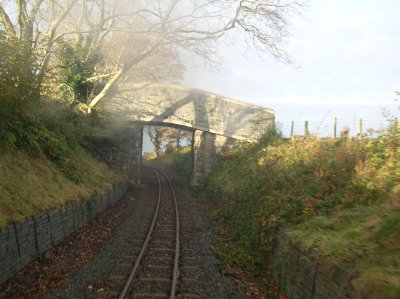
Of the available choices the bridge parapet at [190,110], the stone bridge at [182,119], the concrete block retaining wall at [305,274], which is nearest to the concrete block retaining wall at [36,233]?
the concrete block retaining wall at [305,274]

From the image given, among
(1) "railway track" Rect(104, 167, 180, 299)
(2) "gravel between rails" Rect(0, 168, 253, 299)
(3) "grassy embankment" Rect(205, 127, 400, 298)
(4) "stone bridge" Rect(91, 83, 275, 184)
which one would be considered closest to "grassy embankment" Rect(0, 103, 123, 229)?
(2) "gravel between rails" Rect(0, 168, 253, 299)

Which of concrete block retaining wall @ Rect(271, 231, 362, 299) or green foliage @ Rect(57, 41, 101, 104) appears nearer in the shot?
concrete block retaining wall @ Rect(271, 231, 362, 299)

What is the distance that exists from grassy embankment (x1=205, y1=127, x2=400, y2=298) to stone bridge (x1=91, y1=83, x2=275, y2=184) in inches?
391

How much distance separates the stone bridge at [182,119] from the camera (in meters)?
24.2

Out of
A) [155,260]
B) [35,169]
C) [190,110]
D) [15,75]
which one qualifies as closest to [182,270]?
[155,260]

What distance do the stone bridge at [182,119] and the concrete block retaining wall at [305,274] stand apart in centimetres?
1659

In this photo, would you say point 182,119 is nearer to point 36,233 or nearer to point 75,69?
point 75,69

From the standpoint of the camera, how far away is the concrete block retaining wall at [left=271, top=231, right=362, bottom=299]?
5.36 meters

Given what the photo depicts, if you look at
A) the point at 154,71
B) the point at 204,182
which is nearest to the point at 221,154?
the point at 204,182

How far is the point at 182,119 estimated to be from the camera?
2456cm

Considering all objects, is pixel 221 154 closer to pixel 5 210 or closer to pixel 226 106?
pixel 226 106

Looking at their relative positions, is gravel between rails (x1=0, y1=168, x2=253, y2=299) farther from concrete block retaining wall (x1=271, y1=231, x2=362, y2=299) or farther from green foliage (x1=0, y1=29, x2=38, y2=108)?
green foliage (x1=0, y1=29, x2=38, y2=108)

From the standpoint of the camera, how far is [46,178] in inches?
431

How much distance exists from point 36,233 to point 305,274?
5.81m
